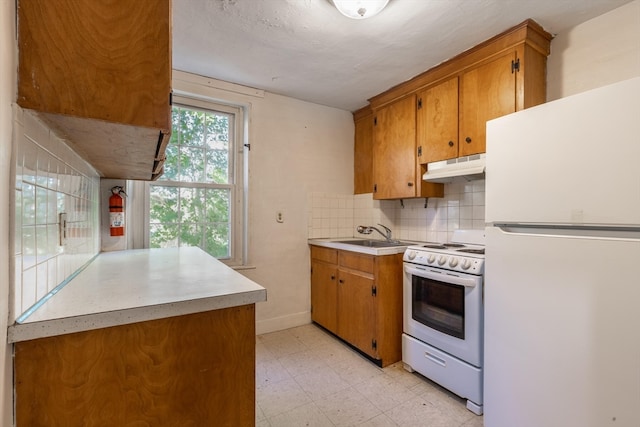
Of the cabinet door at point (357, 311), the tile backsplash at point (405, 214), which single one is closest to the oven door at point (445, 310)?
the cabinet door at point (357, 311)

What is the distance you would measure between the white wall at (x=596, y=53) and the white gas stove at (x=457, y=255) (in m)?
1.08

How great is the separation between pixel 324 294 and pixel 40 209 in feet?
7.57

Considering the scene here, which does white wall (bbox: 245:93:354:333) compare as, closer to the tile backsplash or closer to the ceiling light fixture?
the tile backsplash

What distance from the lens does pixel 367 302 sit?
2271 mm

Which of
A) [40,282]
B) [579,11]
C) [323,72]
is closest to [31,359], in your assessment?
[40,282]

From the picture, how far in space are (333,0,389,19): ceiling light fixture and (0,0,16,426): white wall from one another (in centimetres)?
136

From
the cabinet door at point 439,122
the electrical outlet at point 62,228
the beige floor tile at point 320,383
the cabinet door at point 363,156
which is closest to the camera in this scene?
the electrical outlet at point 62,228

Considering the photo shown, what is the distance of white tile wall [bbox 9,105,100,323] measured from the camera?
0.65 m

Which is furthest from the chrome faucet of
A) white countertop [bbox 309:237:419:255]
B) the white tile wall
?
the white tile wall

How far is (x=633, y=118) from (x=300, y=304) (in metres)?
2.66

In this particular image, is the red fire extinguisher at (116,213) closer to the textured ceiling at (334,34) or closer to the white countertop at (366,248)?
the textured ceiling at (334,34)

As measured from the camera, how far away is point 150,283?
0.98 m

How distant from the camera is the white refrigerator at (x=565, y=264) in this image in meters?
1.04

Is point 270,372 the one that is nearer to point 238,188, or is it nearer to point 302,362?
point 302,362
